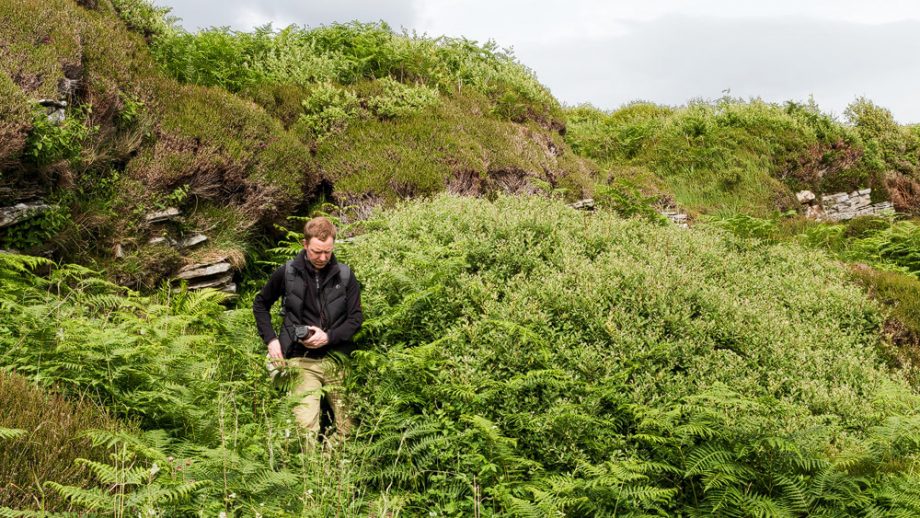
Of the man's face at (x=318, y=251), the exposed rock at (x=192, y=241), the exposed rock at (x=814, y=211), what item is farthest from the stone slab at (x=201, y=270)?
the exposed rock at (x=814, y=211)

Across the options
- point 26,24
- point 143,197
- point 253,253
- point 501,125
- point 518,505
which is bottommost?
point 518,505

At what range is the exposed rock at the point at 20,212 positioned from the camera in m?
7.08

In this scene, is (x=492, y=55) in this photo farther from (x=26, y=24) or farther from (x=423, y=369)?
(x=423, y=369)

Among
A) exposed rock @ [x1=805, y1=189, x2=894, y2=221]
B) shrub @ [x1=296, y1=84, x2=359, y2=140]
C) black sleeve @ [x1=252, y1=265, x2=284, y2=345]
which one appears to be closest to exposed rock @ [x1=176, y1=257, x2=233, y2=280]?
black sleeve @ [x1=252, y1=265, x2=284, y2=345]

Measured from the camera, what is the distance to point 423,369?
623 cm

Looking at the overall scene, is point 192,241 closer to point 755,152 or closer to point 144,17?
point 144,17

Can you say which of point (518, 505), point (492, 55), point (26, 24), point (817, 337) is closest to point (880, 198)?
point (492, 55)

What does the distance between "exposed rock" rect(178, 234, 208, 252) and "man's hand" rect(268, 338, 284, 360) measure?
10.9 ft

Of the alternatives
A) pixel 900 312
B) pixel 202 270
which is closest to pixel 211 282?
pixel 202 270

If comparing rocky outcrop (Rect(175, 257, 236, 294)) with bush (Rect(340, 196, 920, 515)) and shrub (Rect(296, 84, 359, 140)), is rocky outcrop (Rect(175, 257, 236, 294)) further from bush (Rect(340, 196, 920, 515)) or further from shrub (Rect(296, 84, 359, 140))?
shrub (Rect(296, 84, 359, 140))

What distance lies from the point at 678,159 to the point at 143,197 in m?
17.0

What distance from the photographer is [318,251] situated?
6293mm

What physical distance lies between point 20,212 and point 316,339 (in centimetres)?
392

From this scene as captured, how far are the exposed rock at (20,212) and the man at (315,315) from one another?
3076mm
